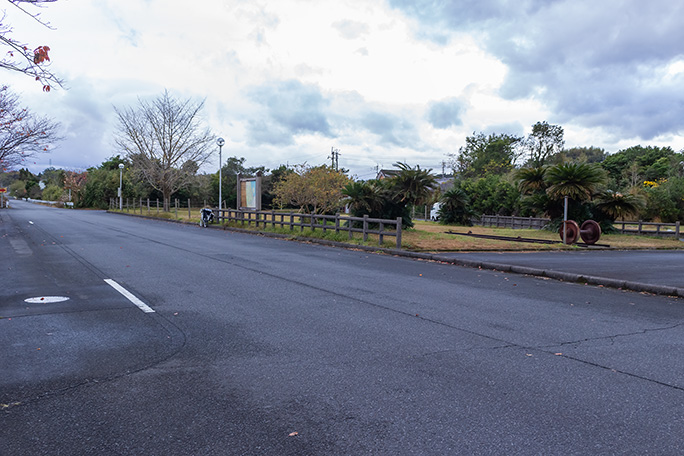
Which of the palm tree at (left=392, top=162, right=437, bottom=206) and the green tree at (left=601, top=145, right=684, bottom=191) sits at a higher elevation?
the green tree at (left=601, top=145, right=684, bottom=191)

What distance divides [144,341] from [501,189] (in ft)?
145

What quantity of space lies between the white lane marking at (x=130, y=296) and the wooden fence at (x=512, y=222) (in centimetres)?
3335

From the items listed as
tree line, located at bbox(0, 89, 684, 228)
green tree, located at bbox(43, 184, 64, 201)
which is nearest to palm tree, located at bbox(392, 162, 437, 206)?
tree line, located at bbox(0, 89, 684, 228)

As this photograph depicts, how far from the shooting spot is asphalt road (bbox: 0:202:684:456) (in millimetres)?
3199

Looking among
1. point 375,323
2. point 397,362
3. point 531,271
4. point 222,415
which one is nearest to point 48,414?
point 222,415

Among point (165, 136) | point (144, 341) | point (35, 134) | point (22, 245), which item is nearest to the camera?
point (144, 341)

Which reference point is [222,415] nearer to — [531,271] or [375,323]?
[375,323]

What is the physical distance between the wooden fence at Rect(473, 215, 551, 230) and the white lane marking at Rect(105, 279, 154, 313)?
33.4m

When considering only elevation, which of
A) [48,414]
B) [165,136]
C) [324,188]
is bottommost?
[48,414]

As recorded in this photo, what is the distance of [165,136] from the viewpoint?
44156mm

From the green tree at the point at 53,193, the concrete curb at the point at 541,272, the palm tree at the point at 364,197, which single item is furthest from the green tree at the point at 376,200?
the green tree at the point at 53,193

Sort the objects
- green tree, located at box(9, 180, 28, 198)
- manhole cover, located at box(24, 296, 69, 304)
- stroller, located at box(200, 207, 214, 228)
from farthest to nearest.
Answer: green tree, located at box(9, 180, 28, 198) → stroller, located at box(200, 207, 214, 228) → manhole cover, located at box(24, 296, 69, 304)

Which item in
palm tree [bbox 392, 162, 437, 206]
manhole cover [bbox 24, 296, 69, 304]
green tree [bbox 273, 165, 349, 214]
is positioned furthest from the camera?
green tree [bbox 273, 165, 349, 214]

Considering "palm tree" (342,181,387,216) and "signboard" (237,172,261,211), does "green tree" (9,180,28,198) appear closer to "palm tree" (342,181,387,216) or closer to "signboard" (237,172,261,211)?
"signboard" (237,172,261,211)
